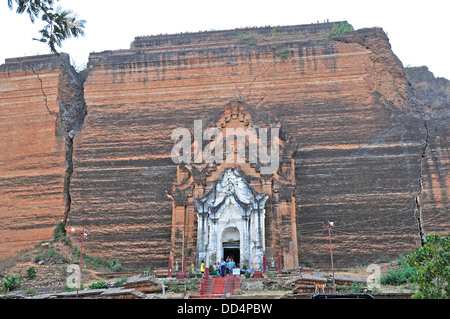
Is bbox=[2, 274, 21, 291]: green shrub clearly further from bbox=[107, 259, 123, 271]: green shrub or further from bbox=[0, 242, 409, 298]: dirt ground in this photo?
bbox=[107, 259, 123, 271]: green shrub

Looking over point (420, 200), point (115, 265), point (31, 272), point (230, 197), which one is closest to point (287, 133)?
point (230, 197)

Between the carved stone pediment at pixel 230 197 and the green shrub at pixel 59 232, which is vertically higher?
the carved stone pediment at pixel 230 197

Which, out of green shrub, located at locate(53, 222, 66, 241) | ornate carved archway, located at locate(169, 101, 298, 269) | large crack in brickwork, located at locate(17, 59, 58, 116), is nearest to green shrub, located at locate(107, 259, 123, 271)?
ornate carved archway, located at locate(169, 101, 298, 269)

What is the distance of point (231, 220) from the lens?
67.1 ft

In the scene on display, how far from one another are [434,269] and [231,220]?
39.2 ft

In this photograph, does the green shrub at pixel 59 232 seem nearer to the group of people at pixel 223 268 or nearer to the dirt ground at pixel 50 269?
the dirt ground at pixel 50 269

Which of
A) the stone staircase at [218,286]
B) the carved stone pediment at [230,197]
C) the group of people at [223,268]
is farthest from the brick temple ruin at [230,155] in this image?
the stone staircase at [218,286]

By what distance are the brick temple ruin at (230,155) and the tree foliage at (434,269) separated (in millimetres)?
10276

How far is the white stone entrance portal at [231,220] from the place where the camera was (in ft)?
65.2

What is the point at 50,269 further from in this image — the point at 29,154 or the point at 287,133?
the point at 287,133

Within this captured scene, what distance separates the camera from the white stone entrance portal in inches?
782
